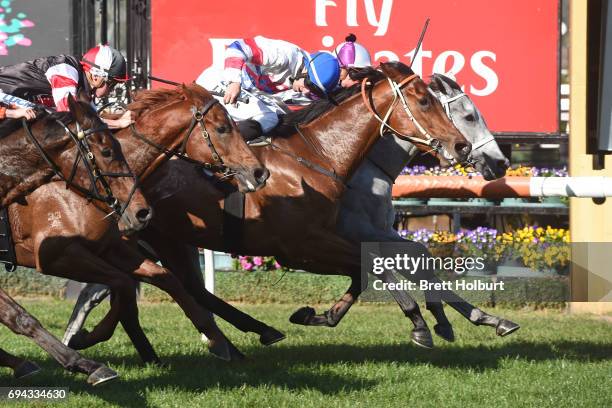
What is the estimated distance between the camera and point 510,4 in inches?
396

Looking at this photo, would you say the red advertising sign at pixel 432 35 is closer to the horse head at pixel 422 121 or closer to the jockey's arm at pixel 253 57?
the jockey's arm at pixel 253 57

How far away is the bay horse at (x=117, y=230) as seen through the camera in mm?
5746

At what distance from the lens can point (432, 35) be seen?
1000 centimetres

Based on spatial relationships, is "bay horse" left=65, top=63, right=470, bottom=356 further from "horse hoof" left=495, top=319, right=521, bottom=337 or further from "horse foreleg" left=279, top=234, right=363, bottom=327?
"horse hoof" left=495, top=319, right=521, bottom=337

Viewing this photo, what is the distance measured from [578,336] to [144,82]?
4395 millimetres

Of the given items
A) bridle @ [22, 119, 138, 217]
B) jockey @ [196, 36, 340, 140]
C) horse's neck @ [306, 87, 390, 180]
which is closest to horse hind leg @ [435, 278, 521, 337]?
horse's neck @ [306, 87, 390, 180]

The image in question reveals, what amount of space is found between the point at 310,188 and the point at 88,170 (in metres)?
1.61

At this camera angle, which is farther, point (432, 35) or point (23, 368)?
point (432, 35)

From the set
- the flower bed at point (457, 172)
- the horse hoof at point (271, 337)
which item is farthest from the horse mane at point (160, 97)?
the flower bed at point (457, 172)

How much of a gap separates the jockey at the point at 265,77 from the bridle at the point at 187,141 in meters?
0.56

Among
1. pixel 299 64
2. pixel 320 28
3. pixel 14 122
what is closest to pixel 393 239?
pixel 299 64

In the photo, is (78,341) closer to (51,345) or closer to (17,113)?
(51,345)

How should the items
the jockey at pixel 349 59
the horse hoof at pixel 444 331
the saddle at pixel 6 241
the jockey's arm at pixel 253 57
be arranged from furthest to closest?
the jockey at pixel 349 59
the horse hoof at pixel 444 331
the jockey's arm at pixel 253 57
the saddle at pixel 6 241

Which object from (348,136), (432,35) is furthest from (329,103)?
(432,35)
